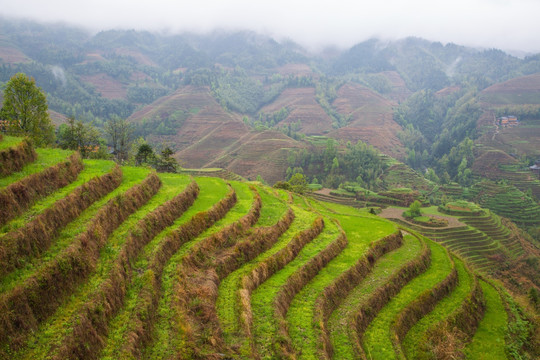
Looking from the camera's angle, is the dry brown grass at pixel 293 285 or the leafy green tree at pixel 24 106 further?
the leafy green tree at pixel 24 106

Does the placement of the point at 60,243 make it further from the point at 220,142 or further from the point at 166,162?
the point at 220,142

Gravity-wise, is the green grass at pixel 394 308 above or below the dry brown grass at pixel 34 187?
below

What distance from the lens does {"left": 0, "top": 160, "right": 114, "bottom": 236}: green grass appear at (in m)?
12.7

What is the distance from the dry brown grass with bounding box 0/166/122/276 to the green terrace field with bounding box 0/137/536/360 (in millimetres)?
60

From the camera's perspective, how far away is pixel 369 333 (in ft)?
60.5

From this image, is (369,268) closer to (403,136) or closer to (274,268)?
(274,268)

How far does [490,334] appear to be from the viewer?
841 inches

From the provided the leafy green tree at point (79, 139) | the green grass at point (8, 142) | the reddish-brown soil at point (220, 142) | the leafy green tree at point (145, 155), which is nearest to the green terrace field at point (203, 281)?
the green grass at point (8, 142)

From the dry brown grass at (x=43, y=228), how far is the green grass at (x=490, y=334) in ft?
70.5

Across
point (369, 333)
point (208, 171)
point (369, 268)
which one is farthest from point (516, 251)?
point (208, 171)

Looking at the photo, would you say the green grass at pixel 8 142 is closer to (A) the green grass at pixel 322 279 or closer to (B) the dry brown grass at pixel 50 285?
(B) the dry brown grass at pixel 50 285

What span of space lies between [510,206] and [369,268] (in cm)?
7642

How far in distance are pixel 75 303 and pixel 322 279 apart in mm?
13485

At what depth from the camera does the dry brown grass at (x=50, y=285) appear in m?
9.84
